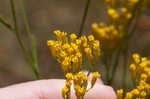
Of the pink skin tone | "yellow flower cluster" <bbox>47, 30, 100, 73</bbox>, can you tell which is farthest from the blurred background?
"yellow flower cluster" <bbox>47, 30, 100, 73</bbox>

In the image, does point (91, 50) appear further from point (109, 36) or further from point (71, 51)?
point (109, 36)

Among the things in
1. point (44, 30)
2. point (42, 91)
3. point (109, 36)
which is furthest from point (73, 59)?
point (44, 30)

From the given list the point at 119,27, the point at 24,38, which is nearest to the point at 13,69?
the point at 24,38

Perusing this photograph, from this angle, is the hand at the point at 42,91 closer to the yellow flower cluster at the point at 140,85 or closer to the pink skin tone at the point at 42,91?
the pink skin tone at the point at 42,91

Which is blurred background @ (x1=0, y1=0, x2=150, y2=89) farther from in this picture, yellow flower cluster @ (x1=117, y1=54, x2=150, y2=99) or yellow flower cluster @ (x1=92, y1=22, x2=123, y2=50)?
yellow flower cluster @ (x1=117, y1=54, x2=150, y2=99)

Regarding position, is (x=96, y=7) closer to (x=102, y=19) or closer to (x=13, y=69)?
(x=102, y=19)

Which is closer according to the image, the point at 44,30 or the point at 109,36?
the point at 109,36
